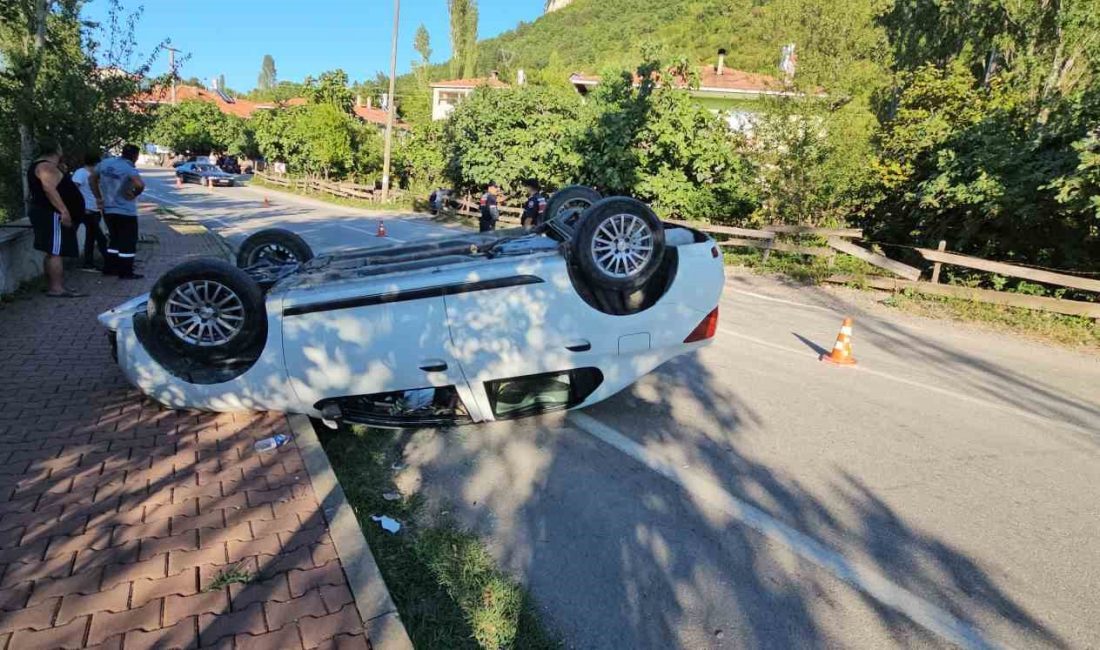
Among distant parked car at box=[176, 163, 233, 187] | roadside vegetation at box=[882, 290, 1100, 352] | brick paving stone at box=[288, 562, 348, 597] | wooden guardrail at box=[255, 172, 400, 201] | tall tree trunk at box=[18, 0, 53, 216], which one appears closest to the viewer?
brick paving stone at box=[288, 562, 348, 597]

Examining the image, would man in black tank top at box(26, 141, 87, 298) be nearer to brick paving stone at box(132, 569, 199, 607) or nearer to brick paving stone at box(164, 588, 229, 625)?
brick paving stone at box(132, 569, 199, 607)

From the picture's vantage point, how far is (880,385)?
19.6ft

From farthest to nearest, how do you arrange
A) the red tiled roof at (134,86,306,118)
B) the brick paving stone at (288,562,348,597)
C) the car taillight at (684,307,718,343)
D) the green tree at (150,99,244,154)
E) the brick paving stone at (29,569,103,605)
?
the green tree at (150,99,244,154) → the red tiled roof at (134,86,306,118) → the car taillight at (684,307,718,343) → the brick paving stone at (288,562,348,597) → the brick paving stone at (29,569,103,605)

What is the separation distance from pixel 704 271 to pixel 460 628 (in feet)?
9.23

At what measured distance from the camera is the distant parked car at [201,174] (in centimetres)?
3716

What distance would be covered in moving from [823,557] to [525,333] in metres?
2.12

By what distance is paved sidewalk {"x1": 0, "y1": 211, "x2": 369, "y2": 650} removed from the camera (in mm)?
2428

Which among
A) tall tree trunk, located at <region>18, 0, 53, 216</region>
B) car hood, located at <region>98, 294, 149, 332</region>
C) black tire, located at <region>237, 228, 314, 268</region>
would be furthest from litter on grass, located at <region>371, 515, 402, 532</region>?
tall tree trunk, located at <region>18, 0, 53, 216</region>

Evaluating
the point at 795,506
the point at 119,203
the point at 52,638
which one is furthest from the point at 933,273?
the point at 119,203

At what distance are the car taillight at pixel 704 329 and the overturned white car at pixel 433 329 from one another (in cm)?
3

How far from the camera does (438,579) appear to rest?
115 inches

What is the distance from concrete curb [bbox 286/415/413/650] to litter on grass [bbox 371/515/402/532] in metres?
0.20

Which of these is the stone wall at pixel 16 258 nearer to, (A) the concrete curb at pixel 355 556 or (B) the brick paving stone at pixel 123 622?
(A) the concrete curb at pixel 355 556

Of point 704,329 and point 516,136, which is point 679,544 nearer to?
point 704,329
